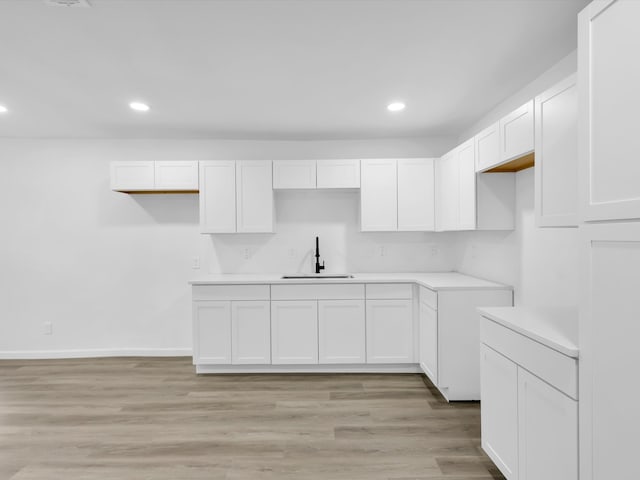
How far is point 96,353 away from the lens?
4.16 m

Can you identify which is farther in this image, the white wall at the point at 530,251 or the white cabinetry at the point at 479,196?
the white cabinetry at the point at 479,196

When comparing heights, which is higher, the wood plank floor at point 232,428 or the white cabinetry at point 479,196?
the white cabinetry at point 479,196

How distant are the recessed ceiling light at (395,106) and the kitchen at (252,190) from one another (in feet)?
0.35

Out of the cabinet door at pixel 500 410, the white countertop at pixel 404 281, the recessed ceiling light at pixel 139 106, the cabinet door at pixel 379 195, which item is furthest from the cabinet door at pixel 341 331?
the recessed ceiling light at pixel 139 106

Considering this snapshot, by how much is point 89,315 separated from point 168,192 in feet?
5.62

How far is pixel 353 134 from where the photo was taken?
3.98 metres

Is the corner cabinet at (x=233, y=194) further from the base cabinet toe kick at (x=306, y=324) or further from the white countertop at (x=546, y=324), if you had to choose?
the white countertop at (x=546, y=324)

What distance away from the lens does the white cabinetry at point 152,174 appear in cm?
383

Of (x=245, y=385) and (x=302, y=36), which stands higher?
(x=302, y=36)

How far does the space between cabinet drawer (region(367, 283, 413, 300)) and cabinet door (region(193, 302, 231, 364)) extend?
143 cm

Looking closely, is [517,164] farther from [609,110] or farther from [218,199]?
[218,199]

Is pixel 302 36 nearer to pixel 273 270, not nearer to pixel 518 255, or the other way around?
pixel 518 255

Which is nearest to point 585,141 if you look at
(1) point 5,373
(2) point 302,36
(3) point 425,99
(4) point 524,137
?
(4) point 524,137

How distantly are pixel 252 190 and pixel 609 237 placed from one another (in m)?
3.21
